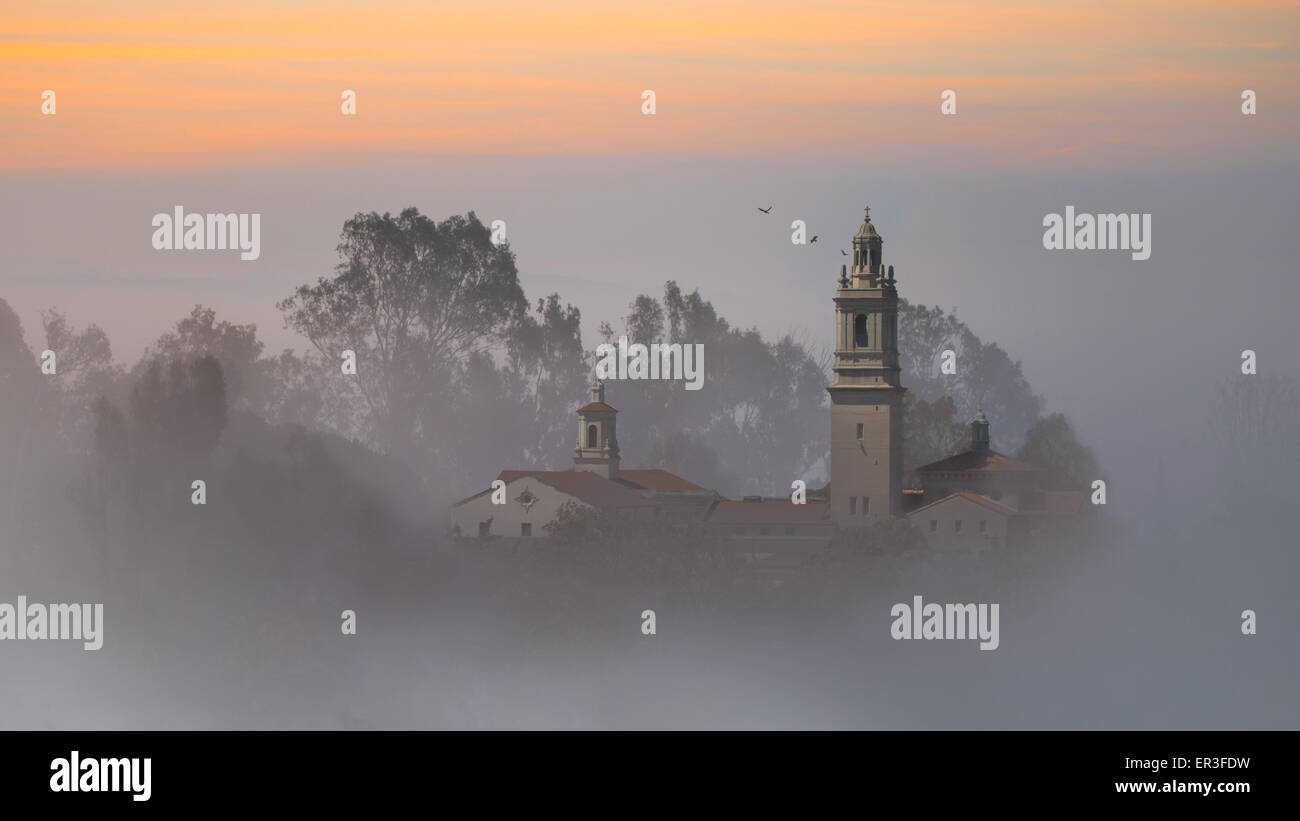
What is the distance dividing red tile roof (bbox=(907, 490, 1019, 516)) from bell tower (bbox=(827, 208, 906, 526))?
5.05 ft

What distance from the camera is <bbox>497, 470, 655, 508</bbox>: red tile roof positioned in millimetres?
140375

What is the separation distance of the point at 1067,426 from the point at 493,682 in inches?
1816

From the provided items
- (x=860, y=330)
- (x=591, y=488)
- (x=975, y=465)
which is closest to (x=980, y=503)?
(x=975, y=465)

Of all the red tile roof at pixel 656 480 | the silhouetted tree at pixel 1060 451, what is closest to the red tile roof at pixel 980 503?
the red tile roof at pixel 656 480

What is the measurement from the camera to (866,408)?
135m

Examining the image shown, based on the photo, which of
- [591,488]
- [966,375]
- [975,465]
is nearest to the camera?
[975,465]

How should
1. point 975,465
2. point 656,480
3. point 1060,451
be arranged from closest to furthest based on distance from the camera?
point 975,465
point 656,480
point 1060,451

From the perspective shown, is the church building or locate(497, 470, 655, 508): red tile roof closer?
the church building

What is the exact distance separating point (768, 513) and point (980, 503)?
11412 millimetres

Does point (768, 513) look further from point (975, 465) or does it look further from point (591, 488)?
point (975, 465)

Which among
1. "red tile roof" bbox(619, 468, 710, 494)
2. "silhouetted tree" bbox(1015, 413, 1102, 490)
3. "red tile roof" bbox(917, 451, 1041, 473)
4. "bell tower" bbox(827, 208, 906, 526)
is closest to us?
"bell tower" bbox(827, 208, 906, 526)

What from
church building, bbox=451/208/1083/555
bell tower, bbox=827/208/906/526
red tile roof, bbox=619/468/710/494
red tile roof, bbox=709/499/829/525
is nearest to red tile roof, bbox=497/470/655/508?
church building, bbox=451/208/1083/555

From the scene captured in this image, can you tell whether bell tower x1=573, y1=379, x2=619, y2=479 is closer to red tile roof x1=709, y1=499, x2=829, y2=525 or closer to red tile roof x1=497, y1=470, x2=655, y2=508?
red tile roof x1=497, y1=470, x2=655, y2=508

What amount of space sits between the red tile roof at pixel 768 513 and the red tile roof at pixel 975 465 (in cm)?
660
